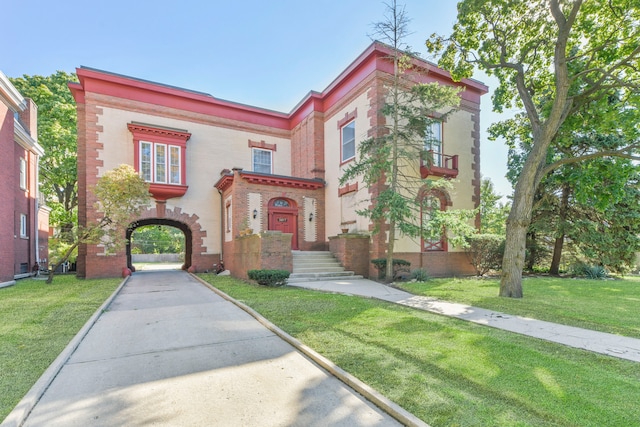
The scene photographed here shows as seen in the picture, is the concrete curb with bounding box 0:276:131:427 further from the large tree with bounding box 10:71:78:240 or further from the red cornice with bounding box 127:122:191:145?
the large tree with bounding box 10:71:78:240

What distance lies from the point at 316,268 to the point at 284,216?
4061 mm

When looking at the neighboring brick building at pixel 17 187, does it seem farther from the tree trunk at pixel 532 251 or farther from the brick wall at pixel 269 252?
the tree trunk at pixel 532 251

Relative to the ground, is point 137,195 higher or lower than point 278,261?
higher

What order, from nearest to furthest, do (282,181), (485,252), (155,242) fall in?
(485,252) < (282,181) < (155,242)

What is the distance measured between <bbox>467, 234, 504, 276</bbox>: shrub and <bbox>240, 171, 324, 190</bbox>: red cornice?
7650mm

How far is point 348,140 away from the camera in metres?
15.0

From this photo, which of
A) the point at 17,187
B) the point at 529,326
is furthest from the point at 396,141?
the point at 17,187

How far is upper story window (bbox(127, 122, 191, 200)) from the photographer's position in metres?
15.1

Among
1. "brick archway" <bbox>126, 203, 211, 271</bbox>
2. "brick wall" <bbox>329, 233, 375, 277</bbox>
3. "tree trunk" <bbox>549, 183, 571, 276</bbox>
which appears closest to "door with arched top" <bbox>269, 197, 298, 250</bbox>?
"brick wall" <bbox>329, 233, 375, 277</bbox>

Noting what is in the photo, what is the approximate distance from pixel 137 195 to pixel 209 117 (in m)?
6.47

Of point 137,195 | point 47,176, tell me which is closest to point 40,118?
point 47,176

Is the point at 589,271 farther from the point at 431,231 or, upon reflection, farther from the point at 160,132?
the point at 160,132

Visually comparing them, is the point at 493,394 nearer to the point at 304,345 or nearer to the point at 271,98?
the point at 304,345

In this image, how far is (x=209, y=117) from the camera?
56.5 ft
